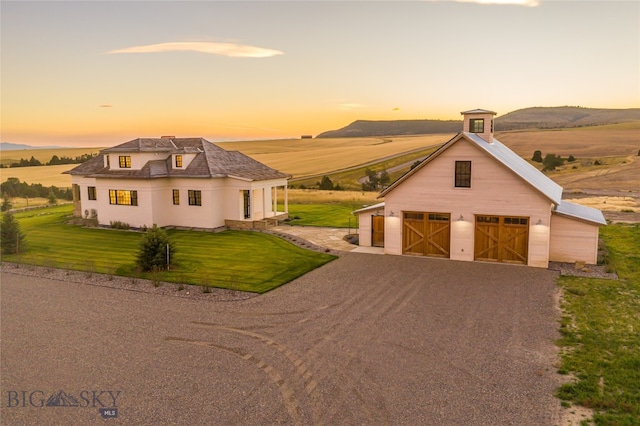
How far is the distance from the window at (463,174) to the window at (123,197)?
73.5 ft

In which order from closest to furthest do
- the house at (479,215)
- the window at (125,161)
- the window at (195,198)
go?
the house at (479,215) < the window at (195,198) < the window at (125,161)

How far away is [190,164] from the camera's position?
34188 mm

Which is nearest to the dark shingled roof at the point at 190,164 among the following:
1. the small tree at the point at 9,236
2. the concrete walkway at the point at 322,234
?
the concrete walkway at the point at 322,234

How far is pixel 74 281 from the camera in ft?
68.9

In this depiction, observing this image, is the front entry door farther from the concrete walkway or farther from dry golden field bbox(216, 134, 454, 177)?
dry golden field bbox(216, 134, 454, 177)

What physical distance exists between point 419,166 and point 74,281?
17.4m

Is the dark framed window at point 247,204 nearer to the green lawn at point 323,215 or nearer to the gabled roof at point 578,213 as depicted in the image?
the green lawn at point 323,215

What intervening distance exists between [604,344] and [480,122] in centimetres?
1588

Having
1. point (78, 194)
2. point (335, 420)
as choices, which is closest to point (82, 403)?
point (335, 420)

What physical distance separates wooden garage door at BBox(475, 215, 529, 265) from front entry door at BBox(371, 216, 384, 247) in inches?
222

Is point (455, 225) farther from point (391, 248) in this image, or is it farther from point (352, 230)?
point (352, 230)

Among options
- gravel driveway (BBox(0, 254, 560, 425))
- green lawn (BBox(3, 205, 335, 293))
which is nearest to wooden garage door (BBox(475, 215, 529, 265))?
gravel driveway (BBox(0, 254, 560, 425))

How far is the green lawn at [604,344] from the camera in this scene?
33.0 ft

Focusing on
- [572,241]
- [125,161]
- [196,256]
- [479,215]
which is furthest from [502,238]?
[125,161]
